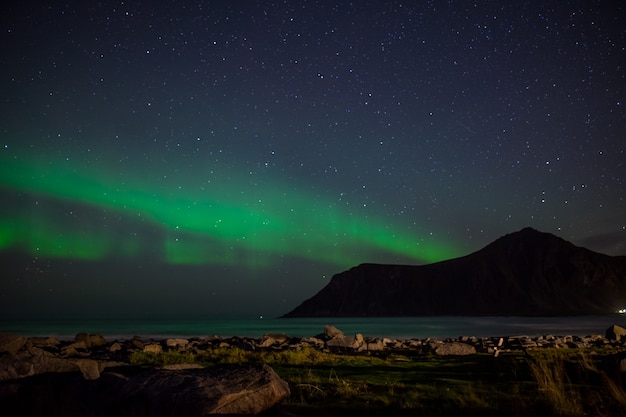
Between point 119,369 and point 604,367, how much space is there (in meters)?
13.2

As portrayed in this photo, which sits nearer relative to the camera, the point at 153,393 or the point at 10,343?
the point at 153,393

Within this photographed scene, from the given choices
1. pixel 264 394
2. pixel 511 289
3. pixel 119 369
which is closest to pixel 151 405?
pixel 264 394

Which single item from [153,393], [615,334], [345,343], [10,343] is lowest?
[153,393]

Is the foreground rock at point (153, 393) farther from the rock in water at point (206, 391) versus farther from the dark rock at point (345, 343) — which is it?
the dark rock at point (345, 343)

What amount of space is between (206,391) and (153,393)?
1253 millimetres

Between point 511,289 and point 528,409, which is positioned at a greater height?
point 511,289

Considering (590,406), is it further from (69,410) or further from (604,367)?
(69,410)

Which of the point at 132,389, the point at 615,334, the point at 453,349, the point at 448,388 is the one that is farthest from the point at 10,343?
the point at 615,334

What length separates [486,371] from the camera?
18.7 m

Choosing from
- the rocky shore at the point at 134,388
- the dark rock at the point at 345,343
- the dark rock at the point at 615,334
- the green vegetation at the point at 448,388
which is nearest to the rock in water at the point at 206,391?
the rocky shore at the point at 134,388

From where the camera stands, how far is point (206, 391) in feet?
30.6

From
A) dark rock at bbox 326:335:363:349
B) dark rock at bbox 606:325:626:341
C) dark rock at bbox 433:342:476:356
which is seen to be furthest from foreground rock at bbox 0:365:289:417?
dark rock at bbox 606:325:626:341

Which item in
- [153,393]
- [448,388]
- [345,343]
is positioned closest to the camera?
[153,393]

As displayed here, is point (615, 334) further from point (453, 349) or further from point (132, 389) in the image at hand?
point (132, 389)
